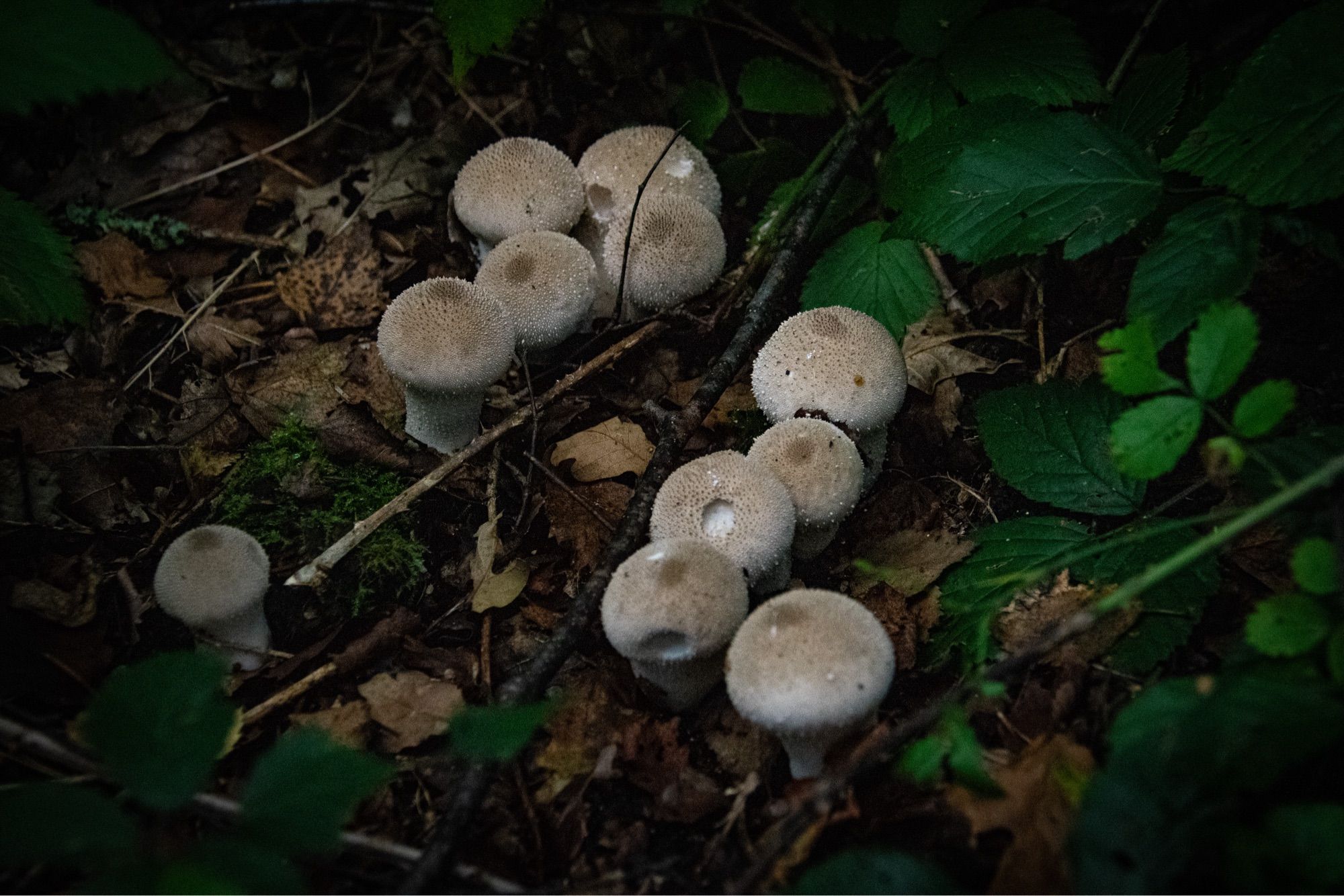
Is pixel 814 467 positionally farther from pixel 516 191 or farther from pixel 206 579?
pixel 206 579

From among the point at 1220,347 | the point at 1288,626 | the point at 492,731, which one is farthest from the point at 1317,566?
the point at 492,731

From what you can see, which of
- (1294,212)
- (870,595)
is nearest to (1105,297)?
(1294,212)

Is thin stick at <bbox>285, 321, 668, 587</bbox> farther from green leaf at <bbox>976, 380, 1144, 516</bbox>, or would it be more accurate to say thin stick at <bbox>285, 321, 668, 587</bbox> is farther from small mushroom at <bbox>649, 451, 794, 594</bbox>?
green leaf at <bbox>976, 380, 1144, 516</bbox>

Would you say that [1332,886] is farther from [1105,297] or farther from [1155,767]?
[1105,297]

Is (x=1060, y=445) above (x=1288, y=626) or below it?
below

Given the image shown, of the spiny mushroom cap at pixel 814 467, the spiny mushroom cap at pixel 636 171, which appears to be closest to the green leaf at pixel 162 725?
the spiny mushroom cap at pixel 814 467

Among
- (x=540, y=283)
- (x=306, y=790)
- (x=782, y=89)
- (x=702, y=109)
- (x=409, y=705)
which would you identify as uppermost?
(x=782, y=89)

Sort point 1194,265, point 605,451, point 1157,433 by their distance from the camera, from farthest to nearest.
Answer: point 605,451 → point 1194,265 → point 1157,433

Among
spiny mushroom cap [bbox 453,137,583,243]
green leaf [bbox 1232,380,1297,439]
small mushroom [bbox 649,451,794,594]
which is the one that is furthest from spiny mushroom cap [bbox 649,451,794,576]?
spiny mushroom cap [bbox 453,137,583,243]
